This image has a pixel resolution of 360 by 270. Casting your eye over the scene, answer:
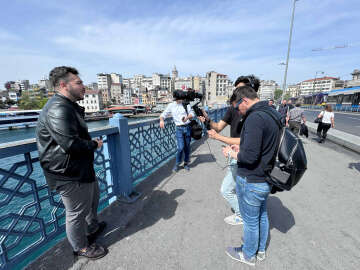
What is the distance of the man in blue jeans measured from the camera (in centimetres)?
141

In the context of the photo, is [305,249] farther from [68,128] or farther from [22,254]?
[22,254]

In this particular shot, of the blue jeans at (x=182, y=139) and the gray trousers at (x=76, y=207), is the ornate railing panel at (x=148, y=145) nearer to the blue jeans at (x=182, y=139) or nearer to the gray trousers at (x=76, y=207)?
the blue jeans at (x=182, y=139)

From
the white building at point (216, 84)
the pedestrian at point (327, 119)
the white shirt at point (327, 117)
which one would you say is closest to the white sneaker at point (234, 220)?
the pedestrian at point (327, 119)

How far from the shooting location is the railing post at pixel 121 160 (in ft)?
8.85

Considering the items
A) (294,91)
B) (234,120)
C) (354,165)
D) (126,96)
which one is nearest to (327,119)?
(354,165)

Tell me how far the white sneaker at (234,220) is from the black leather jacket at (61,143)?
6.43 feet

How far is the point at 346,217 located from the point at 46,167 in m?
3.84

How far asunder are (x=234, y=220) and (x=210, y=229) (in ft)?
1.26

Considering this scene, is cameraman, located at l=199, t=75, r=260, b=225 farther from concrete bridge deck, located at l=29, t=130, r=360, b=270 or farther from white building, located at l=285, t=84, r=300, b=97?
white building, located at l=285, t=84, r=300, b=97

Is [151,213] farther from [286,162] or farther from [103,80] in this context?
[103,80]

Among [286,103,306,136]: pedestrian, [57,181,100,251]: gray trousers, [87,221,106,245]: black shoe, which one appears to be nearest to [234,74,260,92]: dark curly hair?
[57,181,100,251]: gray trousers

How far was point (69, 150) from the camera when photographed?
1422mm

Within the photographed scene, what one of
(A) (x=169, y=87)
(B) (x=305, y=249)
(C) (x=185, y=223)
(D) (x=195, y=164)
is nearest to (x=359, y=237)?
(B) (x=305, y=249)

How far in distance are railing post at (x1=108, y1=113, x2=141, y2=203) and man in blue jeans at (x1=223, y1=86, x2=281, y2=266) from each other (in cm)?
169
